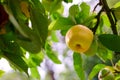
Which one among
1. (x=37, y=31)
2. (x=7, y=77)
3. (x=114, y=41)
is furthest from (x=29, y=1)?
(x=7, y=77)

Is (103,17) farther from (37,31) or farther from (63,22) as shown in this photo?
(37,31)

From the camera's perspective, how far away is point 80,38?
52 cm

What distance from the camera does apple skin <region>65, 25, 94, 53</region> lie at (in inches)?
20.0

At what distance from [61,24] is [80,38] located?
6 cm

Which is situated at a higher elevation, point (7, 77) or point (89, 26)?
point (7, 77)

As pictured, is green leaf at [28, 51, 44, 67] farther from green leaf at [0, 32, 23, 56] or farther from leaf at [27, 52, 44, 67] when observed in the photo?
green leaf at [0, 32, 23, 56]

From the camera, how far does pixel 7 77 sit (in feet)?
6.87

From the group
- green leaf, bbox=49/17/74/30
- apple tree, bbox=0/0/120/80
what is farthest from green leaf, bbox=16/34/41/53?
green leaf, bbox=49/17/74/30

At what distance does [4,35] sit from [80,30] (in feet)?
0.45

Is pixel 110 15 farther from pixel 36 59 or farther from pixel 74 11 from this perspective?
pixel 36 59

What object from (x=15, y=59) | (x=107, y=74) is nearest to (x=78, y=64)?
(x=107, y=74)

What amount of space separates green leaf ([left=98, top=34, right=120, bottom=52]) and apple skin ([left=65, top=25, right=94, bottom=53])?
21 mm

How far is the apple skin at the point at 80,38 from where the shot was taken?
20.0 inches

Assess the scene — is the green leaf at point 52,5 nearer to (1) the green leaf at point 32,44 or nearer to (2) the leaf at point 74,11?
(2) the leaf at point 74,11
